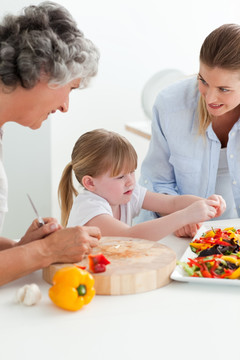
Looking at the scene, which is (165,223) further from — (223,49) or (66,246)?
(223,49)

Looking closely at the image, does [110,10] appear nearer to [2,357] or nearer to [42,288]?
[42,288]

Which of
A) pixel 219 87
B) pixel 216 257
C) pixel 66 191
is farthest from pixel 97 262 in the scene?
pixel 219 87

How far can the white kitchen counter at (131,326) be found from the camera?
114 cm

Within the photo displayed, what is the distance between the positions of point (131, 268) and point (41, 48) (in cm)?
61

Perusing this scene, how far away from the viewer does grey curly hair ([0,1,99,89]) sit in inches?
57.4

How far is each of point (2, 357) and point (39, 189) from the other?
321 cm

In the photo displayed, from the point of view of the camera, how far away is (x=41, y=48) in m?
1.46

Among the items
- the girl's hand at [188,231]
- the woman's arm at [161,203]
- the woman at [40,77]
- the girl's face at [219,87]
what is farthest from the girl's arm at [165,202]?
the woman at [40,77]

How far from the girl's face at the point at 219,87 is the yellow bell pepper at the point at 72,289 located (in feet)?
3.46

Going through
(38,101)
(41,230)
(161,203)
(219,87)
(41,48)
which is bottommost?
(161,203)

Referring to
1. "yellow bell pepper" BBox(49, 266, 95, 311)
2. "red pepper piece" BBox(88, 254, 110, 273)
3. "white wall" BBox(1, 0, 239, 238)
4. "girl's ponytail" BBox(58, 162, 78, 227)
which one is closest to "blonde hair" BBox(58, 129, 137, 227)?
"girl's ponytail" BBox(58, 162, 78, 227)

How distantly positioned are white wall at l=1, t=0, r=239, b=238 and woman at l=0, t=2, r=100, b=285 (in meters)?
3.18

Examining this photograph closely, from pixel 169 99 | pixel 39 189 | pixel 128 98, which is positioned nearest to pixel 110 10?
pixel 128 98

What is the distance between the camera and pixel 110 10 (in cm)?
482
